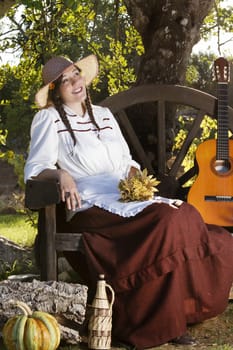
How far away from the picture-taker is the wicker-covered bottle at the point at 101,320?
478cm

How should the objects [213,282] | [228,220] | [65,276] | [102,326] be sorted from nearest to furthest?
[102,326]
[213,282]
[228,220]
[65,276]

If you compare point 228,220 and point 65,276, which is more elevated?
point 228,220

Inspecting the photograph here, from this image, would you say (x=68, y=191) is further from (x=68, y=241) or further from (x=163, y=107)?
(x=163, y=107)

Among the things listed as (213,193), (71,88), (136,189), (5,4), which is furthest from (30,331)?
(5,4)

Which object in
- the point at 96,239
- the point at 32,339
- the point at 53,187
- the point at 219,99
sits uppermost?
the point at 219,99

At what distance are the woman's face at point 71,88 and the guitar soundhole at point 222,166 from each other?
1076mm

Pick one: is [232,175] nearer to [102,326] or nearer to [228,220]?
[228,220]

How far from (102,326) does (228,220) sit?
1458 mm

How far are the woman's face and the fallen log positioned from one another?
1230 millimetres

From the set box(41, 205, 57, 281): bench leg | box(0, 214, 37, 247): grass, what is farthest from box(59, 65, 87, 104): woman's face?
box(0, 214, 37, 247): grass

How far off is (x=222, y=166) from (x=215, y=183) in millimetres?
134

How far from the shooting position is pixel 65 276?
646 centimetres

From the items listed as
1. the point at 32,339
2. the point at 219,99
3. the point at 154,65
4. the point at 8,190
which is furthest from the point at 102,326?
the point at 8,190

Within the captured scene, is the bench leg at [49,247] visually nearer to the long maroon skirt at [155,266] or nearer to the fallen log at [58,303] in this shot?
the long maroon skirt at [155,266]
